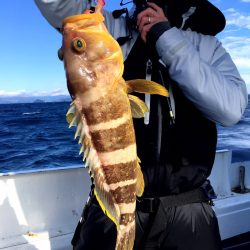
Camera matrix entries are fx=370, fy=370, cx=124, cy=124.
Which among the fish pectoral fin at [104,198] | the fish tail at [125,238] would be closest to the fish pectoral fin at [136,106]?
the fish pectoral fin at [104,198]

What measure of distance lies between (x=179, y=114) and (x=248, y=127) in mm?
15915

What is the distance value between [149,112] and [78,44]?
2.88ft

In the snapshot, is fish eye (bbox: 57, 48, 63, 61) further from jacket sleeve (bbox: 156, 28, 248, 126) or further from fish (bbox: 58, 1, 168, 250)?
jacket sleeve (bbox: 156, 28, 248, 126)

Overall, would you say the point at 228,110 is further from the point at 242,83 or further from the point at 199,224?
the point at 199,224

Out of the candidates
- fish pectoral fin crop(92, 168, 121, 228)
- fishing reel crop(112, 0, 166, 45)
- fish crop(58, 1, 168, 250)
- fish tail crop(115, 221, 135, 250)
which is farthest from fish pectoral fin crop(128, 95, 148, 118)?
fishing reel crop(112, 0, 166, 45)

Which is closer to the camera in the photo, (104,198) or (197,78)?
(104,198)

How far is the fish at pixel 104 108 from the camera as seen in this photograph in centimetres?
178

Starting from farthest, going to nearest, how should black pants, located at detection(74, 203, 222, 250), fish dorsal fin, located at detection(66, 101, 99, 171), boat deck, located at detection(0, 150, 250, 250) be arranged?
boat deck, located at detection(0, 150, 250, 250), black pants, located at detection(74, 203, 222, 250), fish dorsal fin, located at detection(66, 101, 99, 171)

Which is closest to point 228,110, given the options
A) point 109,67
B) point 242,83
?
point 242,83

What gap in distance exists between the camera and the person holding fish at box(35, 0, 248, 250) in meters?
1.81

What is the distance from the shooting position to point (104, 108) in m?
1.83

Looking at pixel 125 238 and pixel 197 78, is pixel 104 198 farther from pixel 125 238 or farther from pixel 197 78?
pixel 197 78

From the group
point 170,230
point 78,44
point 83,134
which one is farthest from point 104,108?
point 170,230

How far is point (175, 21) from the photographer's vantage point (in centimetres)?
265
